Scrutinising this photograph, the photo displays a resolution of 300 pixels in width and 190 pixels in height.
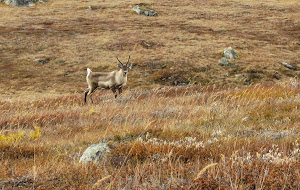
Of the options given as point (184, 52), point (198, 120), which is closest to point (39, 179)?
point (198, 120)

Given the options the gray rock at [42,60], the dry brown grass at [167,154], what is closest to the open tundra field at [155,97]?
the dry brown grass at [167,154]

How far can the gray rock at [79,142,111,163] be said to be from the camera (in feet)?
13.6

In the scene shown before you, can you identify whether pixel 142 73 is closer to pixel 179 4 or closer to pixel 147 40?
pixel 147 40

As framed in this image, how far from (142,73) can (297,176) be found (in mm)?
29304

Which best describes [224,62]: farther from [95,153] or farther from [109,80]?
[95,153]

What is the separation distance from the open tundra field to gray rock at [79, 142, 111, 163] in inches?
6.0

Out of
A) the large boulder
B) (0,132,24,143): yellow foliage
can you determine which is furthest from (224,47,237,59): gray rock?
the large boulder

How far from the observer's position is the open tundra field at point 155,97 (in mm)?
3336

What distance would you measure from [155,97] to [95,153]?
30.8 feet

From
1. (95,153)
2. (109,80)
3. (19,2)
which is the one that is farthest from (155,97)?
(19,2)

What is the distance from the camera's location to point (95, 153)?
4266 mm

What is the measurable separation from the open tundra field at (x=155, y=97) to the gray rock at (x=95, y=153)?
151 millimetres

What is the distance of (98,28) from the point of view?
167ft

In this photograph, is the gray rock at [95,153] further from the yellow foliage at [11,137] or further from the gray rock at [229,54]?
the gray rock at [229,54]
